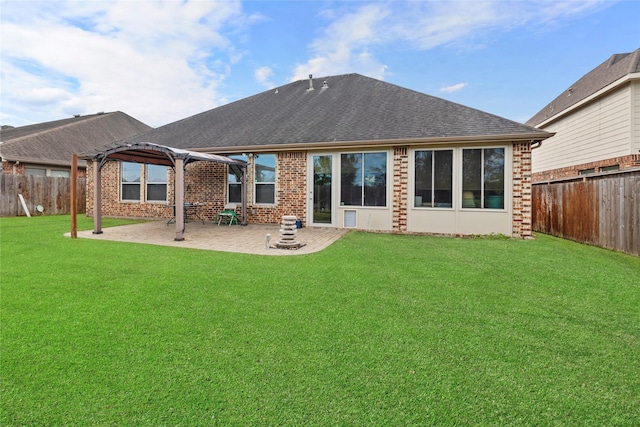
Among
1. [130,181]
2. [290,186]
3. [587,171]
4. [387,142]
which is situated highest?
[387,142]

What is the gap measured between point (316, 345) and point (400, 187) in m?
7.64

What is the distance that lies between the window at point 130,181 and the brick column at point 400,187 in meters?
10.2

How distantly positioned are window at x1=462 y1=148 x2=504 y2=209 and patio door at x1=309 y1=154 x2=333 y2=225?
13.0 feet

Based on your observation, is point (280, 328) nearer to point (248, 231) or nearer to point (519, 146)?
point (248, 231)

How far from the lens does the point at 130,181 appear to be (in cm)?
1348

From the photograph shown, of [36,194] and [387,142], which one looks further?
[36,194]

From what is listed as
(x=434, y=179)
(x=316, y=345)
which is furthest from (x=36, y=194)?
(x=316, y=345)

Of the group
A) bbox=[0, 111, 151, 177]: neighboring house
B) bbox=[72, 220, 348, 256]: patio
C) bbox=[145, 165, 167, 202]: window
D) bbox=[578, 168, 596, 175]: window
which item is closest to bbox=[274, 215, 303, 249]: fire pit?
bbox=[72, 220, 348, 256]: patio

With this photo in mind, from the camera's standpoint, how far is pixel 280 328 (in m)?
3.12

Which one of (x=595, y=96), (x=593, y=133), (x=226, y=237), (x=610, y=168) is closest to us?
(x=226, y=237)

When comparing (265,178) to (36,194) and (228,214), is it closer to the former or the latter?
(228,214)

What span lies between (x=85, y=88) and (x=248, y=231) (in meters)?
16.6

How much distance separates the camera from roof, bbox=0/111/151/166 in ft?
53.0

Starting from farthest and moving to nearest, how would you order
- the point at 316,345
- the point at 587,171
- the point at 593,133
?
the point at 587,171 → the point at 593,133 → the point at 316,345
